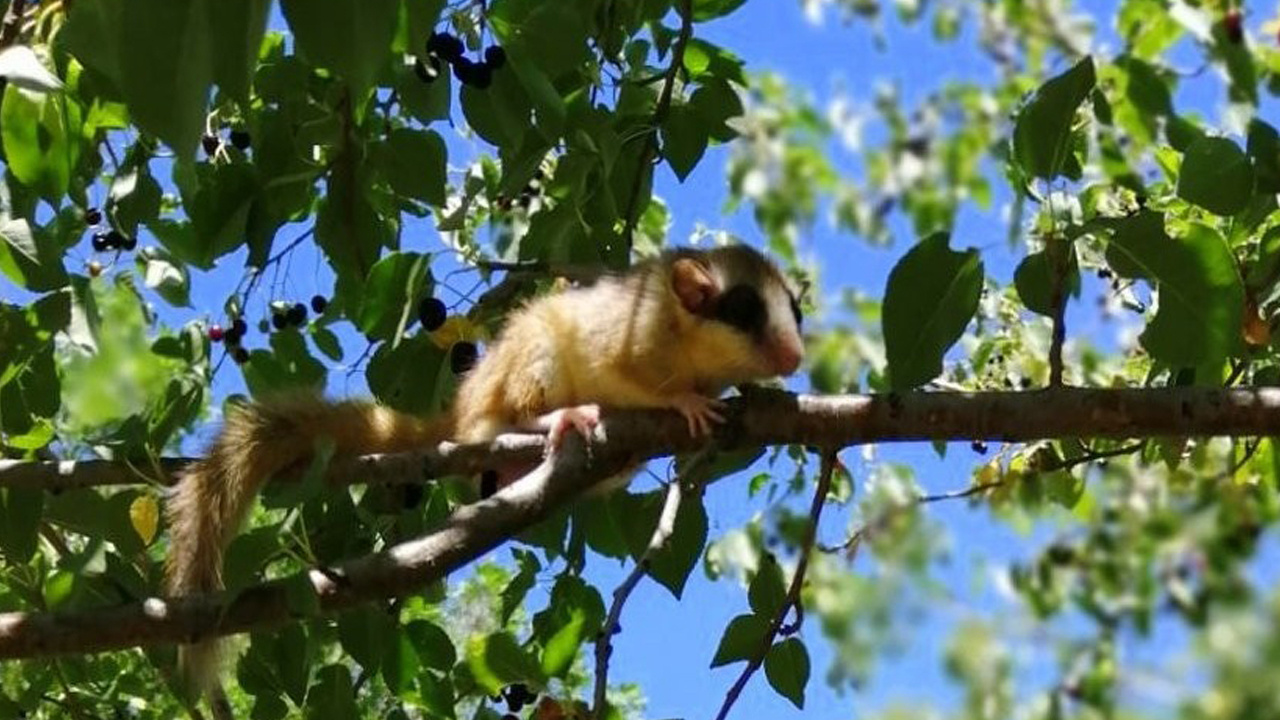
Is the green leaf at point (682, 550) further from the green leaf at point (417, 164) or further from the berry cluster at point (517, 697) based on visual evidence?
the green leaf at point (417, 164)

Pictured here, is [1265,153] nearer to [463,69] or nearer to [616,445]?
[616,445]

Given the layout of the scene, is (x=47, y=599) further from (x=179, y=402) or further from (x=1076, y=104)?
(x=1076, y=104)

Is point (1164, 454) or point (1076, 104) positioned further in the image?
point (1164, 454)

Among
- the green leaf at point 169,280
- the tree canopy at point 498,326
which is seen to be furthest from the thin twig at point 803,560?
the green leaf at point 169,280

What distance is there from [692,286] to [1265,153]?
150 centimetres

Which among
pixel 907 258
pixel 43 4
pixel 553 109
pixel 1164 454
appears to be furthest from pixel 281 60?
pixel 1164 454

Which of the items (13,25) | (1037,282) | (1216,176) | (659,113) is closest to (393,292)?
(659,113)

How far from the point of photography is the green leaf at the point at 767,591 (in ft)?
9.48

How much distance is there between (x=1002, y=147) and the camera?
312cm

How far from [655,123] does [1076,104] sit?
1.03 metres

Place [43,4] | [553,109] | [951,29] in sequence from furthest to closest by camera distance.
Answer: [951,29] → [43,4] → [553,109]

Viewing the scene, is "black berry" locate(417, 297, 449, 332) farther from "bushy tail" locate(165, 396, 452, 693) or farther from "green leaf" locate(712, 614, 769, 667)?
"green leaf" locate(712, 614, 769, 667)

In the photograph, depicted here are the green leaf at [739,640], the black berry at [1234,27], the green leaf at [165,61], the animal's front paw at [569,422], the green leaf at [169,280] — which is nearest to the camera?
the green leaf at [165,61]

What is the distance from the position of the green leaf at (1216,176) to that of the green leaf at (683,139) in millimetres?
1061
